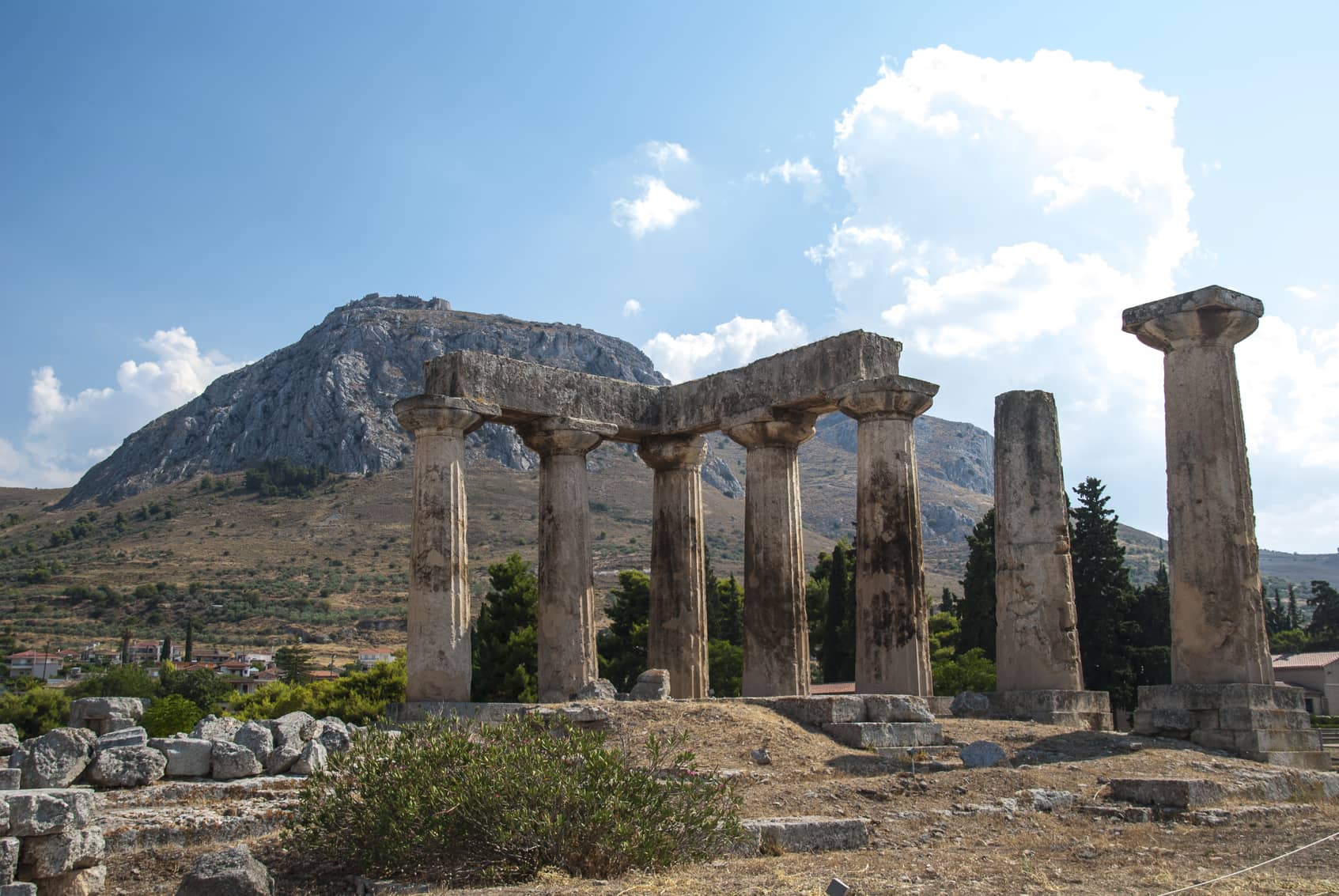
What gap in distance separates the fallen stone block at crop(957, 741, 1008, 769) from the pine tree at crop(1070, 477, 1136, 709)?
88.9 feet

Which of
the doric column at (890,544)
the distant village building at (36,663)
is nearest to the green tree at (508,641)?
the doric column at (890,544)

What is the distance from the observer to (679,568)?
23844 millimetres

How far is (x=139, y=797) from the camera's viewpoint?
12.6 meters

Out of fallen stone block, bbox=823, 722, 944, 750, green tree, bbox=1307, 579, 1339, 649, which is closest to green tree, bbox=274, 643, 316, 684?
fallen stone block, bbox=823, 722, 944, 750

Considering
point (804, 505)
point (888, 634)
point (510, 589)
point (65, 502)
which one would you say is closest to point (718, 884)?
point (888, 634)

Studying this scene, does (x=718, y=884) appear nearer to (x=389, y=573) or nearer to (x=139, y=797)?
(x=139, y=797)

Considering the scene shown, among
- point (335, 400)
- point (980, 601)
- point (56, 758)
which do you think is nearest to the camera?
point (56, 758)

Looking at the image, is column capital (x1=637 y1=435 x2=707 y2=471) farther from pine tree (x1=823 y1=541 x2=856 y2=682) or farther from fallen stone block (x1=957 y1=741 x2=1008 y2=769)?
pine tree (x1=823 y1=541 x2=856 y2=682)

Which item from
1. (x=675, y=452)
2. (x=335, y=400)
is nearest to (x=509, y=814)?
(x=675, y=452)

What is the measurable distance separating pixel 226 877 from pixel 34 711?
143ft

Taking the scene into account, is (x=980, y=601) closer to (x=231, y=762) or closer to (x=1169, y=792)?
(x=1169, y=792)

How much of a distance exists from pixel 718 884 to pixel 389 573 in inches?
4142

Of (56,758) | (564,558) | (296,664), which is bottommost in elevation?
(296,664)

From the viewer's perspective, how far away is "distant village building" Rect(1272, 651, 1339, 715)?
54.6 m
